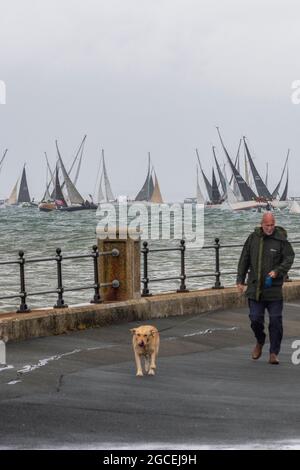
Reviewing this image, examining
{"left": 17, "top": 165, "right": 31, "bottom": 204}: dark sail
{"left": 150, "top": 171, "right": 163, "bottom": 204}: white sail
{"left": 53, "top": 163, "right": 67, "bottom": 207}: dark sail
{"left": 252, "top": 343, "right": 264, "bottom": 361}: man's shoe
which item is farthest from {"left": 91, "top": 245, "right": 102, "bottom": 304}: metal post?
{"left": 17, "top": 165, "right": 31, "bottom": 204}: dark sail

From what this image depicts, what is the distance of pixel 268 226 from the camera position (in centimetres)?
1296

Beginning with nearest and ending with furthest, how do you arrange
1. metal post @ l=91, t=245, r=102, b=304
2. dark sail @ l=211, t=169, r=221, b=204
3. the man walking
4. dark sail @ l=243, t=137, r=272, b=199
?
the man walking → metal post @ l=91, t=245, r=102, b=304 → dark sail @ l=243, t=137, r=272, b=199 → dark sail @ l=211, t=169, r=221, b=204

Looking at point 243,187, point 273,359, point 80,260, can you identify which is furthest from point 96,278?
point 243,187

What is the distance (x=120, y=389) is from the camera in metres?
11.3

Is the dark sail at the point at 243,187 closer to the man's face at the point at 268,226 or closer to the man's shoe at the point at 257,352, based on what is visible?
the man's shoe at the point at 257,352

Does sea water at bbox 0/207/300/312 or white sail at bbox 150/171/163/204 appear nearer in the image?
sea water at bbox 0/207/300/312

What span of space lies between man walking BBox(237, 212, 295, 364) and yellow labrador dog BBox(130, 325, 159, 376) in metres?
1.51

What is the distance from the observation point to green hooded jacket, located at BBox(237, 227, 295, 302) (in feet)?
43.0

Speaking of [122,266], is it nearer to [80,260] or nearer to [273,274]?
[273,274]

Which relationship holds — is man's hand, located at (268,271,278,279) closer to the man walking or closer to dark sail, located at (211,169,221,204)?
the man walking

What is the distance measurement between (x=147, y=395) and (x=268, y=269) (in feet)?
9.40
